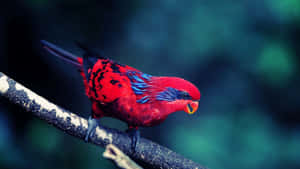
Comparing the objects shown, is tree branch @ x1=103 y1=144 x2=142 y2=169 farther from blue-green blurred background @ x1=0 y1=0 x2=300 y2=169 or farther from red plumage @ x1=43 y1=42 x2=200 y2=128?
blue-green blurred background @ x1=0 y1=0 x2=300 y2=169

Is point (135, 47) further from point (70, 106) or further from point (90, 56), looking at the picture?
point (90, 56)

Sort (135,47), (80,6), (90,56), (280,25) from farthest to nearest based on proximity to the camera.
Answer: (135,47) < (280,25) < (80,6) < (90,56)

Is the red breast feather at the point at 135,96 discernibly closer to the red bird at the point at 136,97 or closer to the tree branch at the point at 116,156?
the red bird at the point at 136,97

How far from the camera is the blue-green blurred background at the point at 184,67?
2.57m

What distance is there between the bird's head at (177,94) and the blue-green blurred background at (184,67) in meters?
1.14

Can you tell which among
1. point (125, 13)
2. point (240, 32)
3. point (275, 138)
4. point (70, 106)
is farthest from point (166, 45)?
point (275, 138)

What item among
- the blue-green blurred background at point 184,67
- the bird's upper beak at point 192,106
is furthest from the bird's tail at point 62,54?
the bird's upper beak at point 192,106

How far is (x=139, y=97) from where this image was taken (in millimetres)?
1665

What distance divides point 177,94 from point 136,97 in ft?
0.83

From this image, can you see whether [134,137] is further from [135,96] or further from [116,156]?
[116,156]

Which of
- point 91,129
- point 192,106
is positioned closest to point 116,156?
point 91,129

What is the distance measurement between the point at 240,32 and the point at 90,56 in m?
1.74

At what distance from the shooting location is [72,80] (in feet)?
9.00

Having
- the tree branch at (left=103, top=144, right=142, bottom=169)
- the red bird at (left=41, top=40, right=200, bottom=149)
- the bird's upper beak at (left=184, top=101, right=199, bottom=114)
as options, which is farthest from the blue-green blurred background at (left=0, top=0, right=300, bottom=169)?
the tree branch at (left=103, top=144, right=142, bottom=169)
